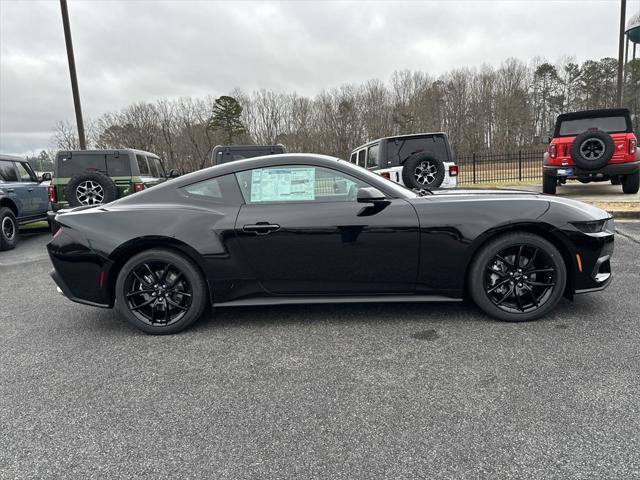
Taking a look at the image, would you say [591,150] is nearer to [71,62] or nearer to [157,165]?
[157,165]

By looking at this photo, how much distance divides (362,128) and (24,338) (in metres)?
43.9

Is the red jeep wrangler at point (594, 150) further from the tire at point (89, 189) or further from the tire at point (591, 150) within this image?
the tire at point (89, 189)

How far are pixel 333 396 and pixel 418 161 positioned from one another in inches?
254

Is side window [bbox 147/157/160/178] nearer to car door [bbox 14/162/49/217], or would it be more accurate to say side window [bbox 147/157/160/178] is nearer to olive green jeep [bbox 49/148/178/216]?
olive green jeep [bbox 49/148/178/216]

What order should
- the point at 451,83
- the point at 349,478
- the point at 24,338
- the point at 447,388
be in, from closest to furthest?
the point at 349,478, the point at 447,388, the point at 24,338, the point at 451,83

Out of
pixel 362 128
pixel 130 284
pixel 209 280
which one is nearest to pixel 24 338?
pixel 130 284

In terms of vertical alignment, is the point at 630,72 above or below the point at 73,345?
above

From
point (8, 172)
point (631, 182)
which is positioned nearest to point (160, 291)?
point (8, 172)

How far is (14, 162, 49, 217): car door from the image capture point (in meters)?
8.53

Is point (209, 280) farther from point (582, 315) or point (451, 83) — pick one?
point (451, 83)

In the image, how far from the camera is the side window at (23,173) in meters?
8.82

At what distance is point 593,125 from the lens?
9602mm

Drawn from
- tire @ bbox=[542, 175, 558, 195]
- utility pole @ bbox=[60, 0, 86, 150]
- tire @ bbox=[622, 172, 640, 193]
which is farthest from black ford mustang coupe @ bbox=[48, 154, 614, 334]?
utility pole @ bbox=[60, 0, 86, 150]

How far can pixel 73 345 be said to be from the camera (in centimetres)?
320
